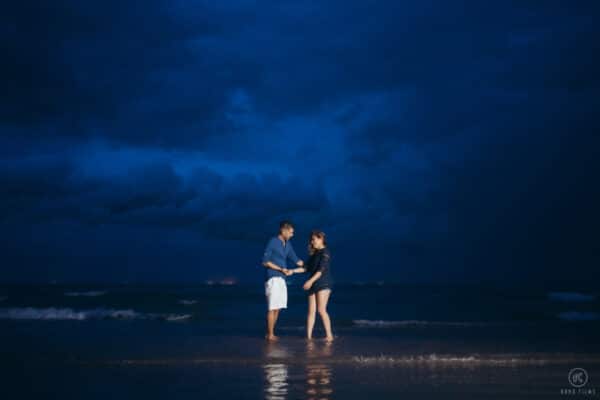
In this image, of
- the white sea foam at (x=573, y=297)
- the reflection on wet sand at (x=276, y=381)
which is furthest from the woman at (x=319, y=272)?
the white sea foam at (x=573, y=297)

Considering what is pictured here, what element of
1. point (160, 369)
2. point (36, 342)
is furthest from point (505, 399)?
point (36, 342)

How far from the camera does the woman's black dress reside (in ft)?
37.4

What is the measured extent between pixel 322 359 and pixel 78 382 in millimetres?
3672

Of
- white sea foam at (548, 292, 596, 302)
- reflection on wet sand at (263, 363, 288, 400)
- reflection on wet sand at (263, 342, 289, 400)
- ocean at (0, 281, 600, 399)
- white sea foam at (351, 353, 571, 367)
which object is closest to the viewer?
reflection on wet sand at (263, 363, 288, 400)

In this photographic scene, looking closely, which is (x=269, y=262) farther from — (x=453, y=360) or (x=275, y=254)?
(x=453, y=360)

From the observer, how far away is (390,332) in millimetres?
14422

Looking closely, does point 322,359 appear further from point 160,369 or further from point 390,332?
point 390,332

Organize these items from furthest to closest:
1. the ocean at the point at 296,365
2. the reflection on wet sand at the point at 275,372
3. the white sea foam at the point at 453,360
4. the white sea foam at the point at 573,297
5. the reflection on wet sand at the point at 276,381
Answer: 1. the white sea foam at the point at 573,297
2. the white sea foam at the point at 453,360
3. the ocean at the point at 296,365
4. the reflection on wet sand at the point at 275,372
5. the reflection on wet sand at the point at 276,381

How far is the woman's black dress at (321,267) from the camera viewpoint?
11406 mm

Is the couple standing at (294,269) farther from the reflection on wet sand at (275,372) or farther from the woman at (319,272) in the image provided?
the reflection on wet sand at (275,372)

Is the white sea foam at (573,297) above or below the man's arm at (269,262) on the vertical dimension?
below

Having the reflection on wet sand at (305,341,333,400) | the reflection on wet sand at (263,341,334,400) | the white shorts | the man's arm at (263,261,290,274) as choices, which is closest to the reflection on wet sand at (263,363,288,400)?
the reflection on wet sand at (263,341,334,400)

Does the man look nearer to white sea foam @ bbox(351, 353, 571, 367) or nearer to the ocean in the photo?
the ocean

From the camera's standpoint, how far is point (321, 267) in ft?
37.4
